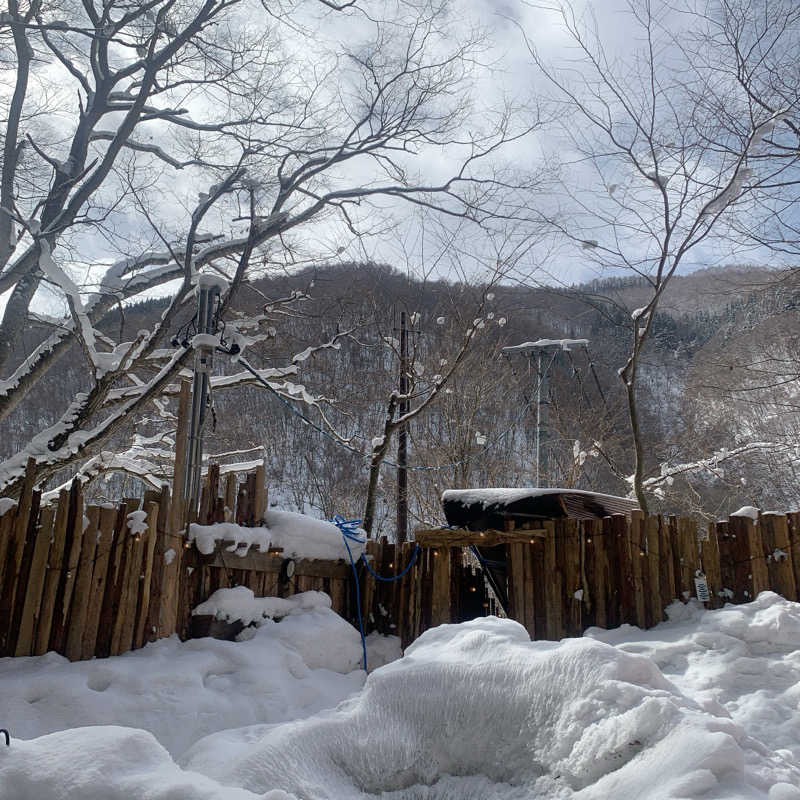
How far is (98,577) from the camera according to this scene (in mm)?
4832

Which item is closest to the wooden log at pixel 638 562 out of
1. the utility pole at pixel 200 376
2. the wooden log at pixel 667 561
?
the wooden log at pixel 667 561

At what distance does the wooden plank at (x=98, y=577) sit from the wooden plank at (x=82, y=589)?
18 mm

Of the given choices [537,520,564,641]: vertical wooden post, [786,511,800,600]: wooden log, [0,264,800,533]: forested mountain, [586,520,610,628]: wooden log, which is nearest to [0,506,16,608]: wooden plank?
[0,264,800,533]: forested mountain

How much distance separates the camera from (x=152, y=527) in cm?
514

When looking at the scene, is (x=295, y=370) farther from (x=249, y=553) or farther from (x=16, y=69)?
(x=16, y=69)

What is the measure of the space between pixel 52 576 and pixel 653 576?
4880 mm

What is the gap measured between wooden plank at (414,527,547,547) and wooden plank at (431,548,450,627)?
0.17 m

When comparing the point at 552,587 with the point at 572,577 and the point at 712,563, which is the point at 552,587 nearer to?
the point at 572,577

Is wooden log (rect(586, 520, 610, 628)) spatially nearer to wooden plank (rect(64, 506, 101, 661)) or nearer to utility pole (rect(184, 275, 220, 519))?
utility pole (rect(184, 275, 220, 519))

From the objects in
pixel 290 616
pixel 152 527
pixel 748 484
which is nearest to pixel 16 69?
pixel 152 527

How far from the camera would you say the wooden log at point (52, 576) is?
15.0 feet

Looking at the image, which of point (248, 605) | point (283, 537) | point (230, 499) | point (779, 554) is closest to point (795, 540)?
point (779, 554)

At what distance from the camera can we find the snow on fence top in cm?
571

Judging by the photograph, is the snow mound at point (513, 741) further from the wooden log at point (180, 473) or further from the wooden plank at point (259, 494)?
the wooden plank at point (259, 494)
